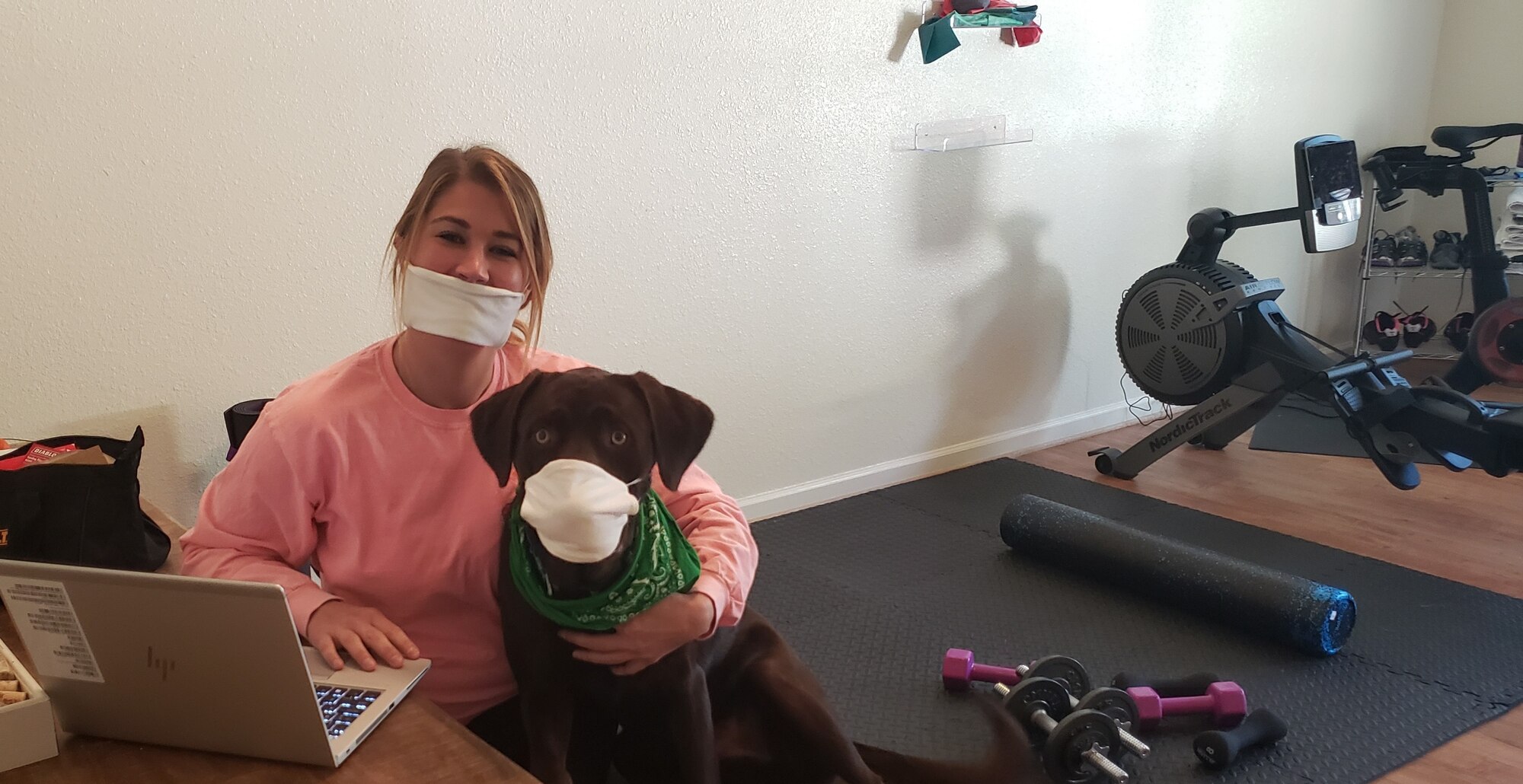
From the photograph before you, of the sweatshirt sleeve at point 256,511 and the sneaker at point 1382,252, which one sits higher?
the sweatshirt sleeve at point 256,511

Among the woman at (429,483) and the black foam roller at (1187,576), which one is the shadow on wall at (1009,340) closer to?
the black foam roller at (1187,576)

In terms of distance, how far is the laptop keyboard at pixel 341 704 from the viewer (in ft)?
2.98

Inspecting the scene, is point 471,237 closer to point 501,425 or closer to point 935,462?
point 501,425

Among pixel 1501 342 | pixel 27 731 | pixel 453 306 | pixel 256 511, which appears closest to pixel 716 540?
pixel 453 306

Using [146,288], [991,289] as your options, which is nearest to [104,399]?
[146,288]

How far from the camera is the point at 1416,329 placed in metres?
4.82

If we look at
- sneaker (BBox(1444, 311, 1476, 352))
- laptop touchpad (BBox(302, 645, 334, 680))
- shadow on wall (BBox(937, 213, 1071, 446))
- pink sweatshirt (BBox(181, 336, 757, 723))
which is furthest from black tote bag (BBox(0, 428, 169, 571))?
sneaker (BBox(1444, 311, 1476, 352))

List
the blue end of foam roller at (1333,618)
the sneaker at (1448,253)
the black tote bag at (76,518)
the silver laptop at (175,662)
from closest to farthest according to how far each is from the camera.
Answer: the silver laptop at (175,662) → the black tote bag at (76,518) → the blue end of foam roller at (1333,618) → the sneaker at (1448,253)

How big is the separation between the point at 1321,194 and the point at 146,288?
3406mm

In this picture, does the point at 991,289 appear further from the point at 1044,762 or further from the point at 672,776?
the point at 672,776

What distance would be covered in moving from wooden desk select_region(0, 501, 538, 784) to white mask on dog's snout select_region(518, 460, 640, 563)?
0.18 m

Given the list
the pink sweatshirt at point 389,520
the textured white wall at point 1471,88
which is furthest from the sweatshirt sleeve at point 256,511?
the textured white wall at point 1471,88

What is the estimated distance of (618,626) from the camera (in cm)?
102

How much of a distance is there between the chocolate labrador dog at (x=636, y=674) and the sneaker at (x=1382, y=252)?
14.6ft
